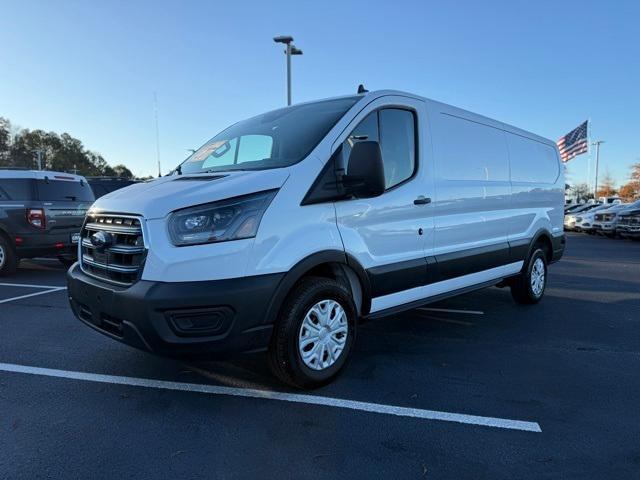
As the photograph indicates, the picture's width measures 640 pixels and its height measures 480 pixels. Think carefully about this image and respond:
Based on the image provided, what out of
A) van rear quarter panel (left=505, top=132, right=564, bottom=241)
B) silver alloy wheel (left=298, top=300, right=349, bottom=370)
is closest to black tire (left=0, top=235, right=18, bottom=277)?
silver alloy wheel (left=298, top=300, right=349, bottom=370)

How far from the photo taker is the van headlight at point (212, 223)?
9.66 feet

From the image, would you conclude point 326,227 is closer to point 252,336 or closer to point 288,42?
point 252,336

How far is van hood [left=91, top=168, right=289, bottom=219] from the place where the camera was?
2990 mm

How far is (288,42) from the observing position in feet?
51.6

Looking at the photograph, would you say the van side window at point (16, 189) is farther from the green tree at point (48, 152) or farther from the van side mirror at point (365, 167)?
the green tree at point (48, 152)

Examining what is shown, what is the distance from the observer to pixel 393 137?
4105mm

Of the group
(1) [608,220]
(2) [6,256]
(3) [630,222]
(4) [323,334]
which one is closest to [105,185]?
(2) [6,256]

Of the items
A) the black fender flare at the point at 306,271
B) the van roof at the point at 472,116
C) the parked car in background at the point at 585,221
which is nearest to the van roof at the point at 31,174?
the van roof at the point at 472,116

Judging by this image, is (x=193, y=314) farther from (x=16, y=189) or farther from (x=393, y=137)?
(x=16, y=189)

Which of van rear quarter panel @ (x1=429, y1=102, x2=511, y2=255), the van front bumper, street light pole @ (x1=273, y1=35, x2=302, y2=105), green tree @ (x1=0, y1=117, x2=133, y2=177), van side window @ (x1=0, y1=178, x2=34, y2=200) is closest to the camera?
the van front bumper

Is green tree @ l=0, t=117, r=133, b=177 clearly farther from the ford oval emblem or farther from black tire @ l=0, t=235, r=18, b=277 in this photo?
the ford oval emblem

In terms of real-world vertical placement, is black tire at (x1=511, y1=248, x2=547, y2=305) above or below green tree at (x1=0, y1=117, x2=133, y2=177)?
below

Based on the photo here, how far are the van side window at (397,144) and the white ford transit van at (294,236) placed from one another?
0.01 meters

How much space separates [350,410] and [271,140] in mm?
2210
